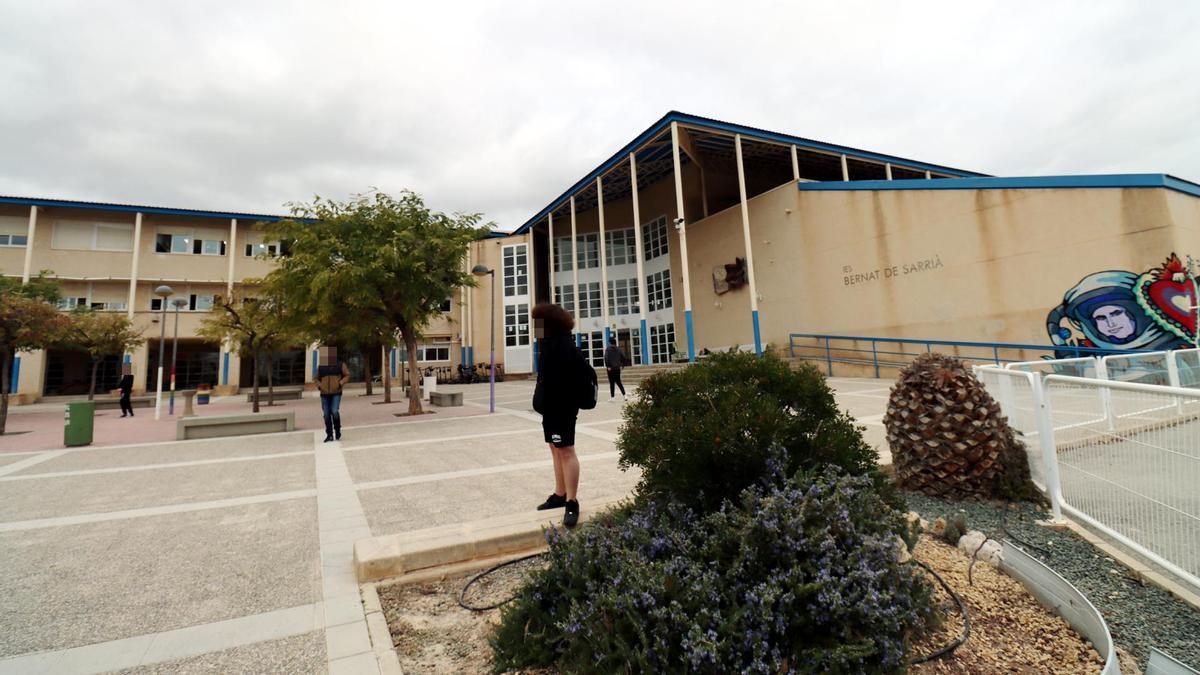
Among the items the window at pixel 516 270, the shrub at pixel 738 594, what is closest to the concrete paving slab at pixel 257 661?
the shrub at pixel 738 594

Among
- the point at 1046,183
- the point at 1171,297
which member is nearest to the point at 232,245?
the point at 1046,183

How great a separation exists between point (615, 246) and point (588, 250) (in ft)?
6.66

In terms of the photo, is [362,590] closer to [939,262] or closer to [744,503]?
[744,503]

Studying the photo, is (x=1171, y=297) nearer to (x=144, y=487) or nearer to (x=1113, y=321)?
(x=1113, y=321)

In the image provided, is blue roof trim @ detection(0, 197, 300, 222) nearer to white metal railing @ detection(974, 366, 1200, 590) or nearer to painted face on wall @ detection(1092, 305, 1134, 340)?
white metal railing @ detection(974, 366, 1200, 590)

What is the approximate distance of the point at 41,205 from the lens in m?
26.9

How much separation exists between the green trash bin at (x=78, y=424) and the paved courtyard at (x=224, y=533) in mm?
822

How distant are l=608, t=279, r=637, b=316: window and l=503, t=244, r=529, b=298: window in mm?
5929

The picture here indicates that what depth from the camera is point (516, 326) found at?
33.8 m

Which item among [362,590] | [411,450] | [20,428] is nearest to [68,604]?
[362,590]

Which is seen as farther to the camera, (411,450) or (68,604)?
(411,450)

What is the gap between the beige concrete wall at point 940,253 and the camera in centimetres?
1325

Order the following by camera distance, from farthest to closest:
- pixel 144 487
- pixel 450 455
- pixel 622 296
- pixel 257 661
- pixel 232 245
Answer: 1. pixel 622 296
2. pixel 232 245
3. pixel 450 455
4. pixel 144 487
5. pixel 257 661

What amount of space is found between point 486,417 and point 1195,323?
1811cm
